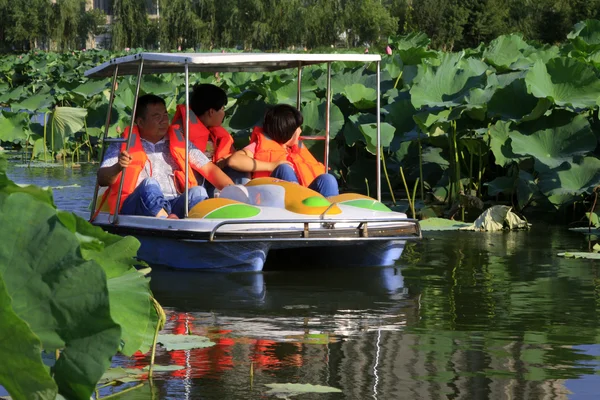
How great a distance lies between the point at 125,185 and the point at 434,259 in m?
2.02

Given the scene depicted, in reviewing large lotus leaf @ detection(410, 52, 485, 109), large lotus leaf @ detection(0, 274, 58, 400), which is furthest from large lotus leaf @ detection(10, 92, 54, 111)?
large lotus leaf @ detection(0, 274, 58, 400)

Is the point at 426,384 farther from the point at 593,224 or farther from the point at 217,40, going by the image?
the point at 217,40

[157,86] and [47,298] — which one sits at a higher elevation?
[157,86]

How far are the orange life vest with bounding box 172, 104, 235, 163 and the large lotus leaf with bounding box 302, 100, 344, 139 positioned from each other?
3031mm

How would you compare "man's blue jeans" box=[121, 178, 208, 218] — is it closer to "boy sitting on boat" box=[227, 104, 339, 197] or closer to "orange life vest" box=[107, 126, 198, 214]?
"orange life vest" box=[107, 126, 198, 214]

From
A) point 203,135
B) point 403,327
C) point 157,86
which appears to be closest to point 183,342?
point 403,327

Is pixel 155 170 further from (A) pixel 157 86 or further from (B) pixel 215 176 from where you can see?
(A) pixel 157 86

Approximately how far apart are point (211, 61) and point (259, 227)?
38.3 inches

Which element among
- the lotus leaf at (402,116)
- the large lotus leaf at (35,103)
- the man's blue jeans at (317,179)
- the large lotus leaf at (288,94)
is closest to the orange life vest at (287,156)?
the man's blue jeans at (317,179)

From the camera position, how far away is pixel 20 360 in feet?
7.28

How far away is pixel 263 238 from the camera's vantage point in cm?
674

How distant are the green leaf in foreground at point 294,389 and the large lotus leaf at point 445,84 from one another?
5.69 meters

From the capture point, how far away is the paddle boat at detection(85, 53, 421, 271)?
6.80 meters

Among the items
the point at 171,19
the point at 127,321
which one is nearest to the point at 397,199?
the point at 127,321
